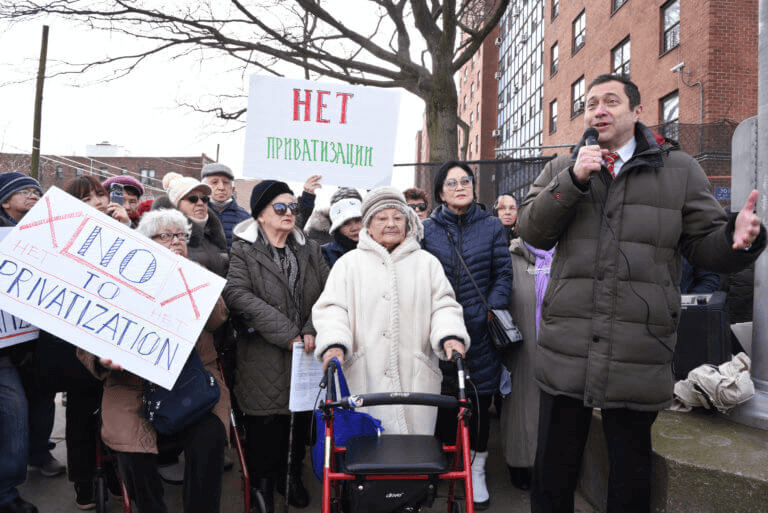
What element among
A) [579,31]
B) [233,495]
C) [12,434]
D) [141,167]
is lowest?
[233,495]

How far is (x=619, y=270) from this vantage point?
94.2 inches

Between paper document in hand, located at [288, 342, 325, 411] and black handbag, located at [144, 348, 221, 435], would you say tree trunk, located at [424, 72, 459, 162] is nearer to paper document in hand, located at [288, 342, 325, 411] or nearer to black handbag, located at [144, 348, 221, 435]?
paper document in hand, located at [288, 342, 325, 411]

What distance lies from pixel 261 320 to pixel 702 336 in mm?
2785

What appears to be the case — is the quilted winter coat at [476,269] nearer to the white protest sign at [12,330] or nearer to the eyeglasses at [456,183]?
the eyeglasses at [456,183]

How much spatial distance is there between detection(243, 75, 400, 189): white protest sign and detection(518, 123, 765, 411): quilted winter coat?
221 cm

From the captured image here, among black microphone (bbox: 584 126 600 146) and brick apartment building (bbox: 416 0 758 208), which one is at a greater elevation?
brick apartment building (bbox: 416 0 758 208)

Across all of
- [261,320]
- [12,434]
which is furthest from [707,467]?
[12,434]

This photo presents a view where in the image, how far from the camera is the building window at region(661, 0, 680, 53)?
15.2 m

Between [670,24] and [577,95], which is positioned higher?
[577,95]

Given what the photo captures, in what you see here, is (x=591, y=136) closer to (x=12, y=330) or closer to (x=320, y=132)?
(x=320, y=132)

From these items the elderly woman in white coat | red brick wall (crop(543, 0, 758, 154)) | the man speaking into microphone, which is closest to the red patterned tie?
the man speaking into microphone

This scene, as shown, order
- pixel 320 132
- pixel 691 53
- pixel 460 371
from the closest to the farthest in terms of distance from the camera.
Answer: pixel 460 371, pixel 320 132, pixel 691 53

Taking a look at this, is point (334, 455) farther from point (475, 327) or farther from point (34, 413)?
point (34, 413)

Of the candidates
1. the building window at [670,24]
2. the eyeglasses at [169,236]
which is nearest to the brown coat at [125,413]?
the eyeglasses at [169,236]
